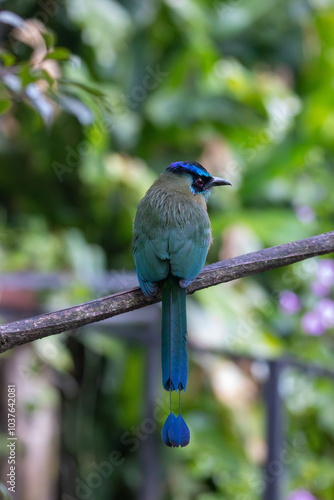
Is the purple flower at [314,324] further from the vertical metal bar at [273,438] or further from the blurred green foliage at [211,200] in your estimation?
the vertical metal bar at [273,438]

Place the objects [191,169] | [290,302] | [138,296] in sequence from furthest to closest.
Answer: [290,302] → [191,169] → [138,296]

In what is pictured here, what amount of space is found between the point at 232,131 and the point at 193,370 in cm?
176

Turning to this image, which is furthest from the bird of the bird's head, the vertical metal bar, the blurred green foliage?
the blurred green foliage

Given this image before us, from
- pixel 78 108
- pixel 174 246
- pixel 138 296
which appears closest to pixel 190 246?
pixel 174 246

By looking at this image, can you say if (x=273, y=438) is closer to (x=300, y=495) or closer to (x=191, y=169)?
(x=300, y=495)

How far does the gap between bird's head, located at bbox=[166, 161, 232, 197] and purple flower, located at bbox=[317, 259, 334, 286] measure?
179 cm

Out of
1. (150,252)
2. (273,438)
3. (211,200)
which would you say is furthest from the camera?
(211,200)

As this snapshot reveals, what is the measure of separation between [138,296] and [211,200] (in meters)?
2.88

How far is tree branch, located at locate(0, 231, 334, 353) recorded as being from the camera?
1.23 meters

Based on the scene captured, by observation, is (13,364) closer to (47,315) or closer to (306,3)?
(47,315)

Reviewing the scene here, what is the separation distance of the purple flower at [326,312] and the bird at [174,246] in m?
1.82

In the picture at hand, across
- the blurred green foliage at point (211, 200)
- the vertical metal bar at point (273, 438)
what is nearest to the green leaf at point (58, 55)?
the vertical metal bar at point (273, 438)

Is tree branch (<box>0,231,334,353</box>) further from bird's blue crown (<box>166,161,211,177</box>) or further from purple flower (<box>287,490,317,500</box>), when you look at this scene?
purple flower (<box>287,490,317,500</box>)

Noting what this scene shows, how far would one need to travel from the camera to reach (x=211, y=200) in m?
4.35
